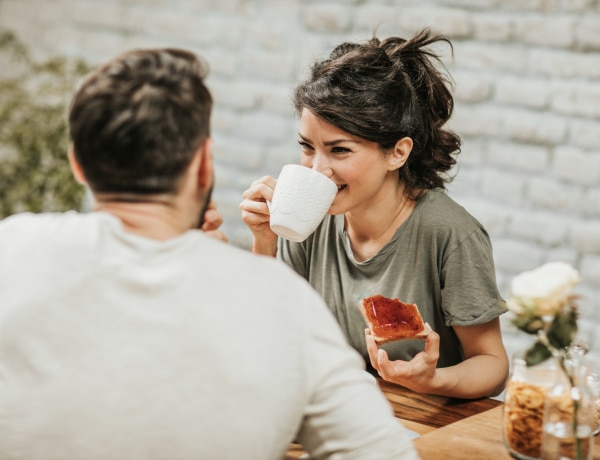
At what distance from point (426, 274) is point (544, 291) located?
0.74 meters

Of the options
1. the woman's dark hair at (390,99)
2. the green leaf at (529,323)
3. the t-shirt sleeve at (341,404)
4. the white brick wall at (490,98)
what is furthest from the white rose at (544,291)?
the white brick wall at (490,98)

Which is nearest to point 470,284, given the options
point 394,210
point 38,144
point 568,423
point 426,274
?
point 426,274

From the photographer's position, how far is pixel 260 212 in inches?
69.4

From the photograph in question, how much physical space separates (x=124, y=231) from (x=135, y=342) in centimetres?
12

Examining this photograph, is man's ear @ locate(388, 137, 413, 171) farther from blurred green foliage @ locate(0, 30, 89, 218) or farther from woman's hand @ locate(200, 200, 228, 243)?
blurred green foliage @ locate(0, 30, 89, 218)

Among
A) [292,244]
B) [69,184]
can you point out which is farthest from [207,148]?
[69,184]

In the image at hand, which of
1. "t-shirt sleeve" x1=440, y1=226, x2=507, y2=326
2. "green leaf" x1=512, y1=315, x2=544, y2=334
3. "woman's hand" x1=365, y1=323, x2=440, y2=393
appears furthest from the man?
"t-shirt sleeve" x1=440, y1=226, x2=507, y2=326

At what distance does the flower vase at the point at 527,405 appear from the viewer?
107 centimetres

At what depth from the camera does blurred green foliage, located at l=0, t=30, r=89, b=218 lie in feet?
9.48

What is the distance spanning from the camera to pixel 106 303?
819 mm

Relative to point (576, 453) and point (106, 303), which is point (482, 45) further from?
point (106, 303)

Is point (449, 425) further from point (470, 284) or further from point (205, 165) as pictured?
point (205, 165)

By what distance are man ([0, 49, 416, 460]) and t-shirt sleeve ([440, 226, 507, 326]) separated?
75cm

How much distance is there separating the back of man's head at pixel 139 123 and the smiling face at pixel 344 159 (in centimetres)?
79
